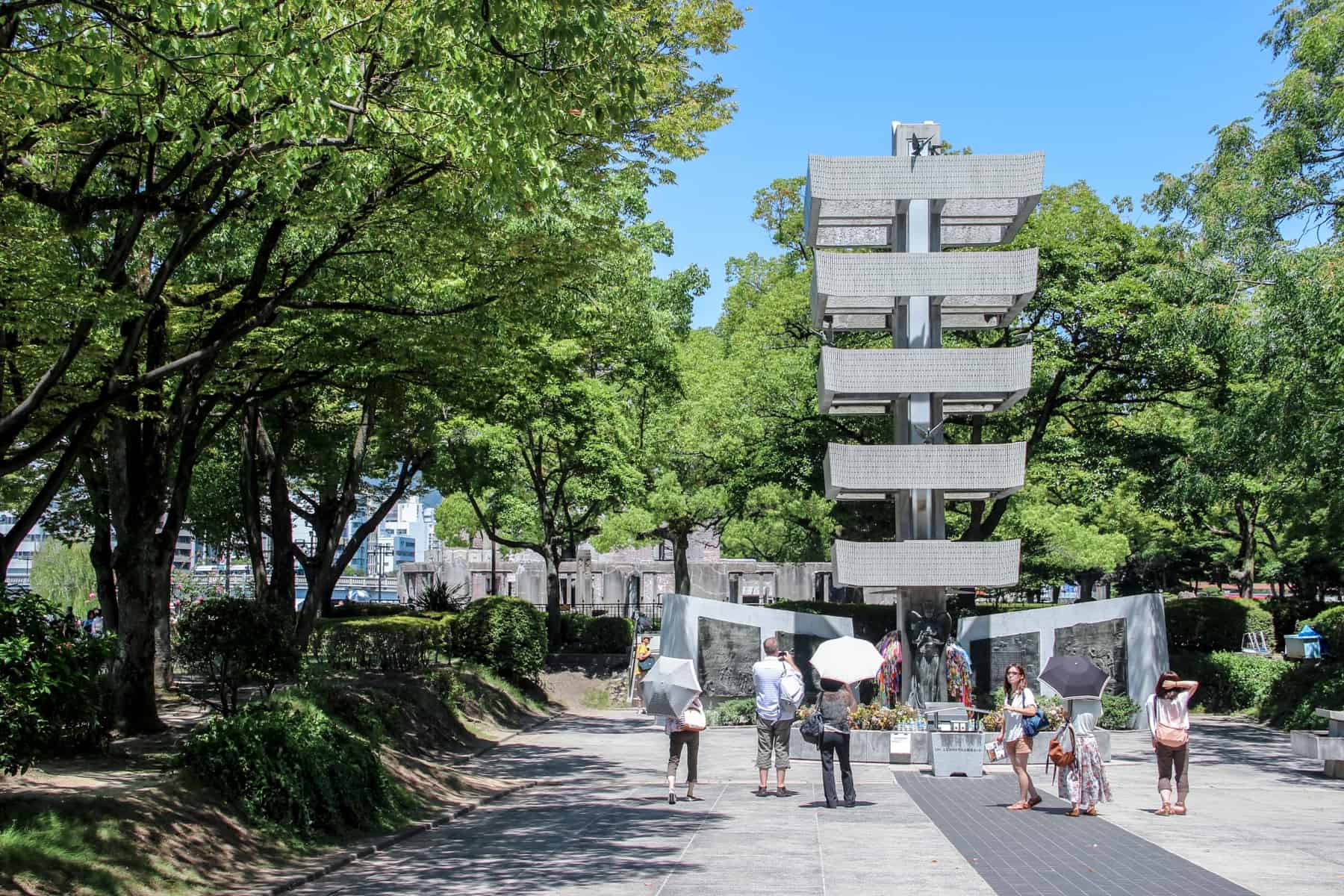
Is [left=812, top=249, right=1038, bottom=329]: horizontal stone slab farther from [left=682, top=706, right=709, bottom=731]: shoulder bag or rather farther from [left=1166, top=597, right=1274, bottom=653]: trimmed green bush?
[left=1166, top=597, right=1274, bottom=653]: trimmed green bush

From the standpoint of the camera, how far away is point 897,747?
2022 centimetres

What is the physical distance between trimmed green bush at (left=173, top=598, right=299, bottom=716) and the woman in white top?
9.91 m

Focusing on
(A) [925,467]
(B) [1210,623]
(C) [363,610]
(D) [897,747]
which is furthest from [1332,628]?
(C) [363,610]

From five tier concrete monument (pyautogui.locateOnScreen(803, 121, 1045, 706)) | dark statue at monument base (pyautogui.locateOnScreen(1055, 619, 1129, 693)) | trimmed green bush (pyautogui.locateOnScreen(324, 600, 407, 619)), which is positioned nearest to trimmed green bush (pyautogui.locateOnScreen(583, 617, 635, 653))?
trimmed green bush (pyautogui.locateOnScreen(324, 600, 407, 619))

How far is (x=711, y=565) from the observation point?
52.9 m

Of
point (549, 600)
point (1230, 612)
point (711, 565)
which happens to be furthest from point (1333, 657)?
point (711, 565)

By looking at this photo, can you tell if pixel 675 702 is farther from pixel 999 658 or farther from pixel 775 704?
pixel 999 658

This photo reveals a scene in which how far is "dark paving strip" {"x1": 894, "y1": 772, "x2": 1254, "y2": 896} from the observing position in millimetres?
10039

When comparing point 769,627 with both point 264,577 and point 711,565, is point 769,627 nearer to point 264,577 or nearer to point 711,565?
point 264,577

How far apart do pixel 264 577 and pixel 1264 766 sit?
2036 centimetres

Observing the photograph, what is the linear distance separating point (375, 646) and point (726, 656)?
25.5 ft

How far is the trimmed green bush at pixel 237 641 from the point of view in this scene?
17344 millimetres

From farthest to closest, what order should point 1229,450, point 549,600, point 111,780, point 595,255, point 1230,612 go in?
point 549,600 → point 1230,612 → point 1229,450 → point 595,255 → point 111,780

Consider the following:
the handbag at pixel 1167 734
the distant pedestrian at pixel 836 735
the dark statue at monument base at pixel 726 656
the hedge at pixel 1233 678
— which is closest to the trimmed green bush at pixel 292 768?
the distant pedestrian at pixel 836 735
